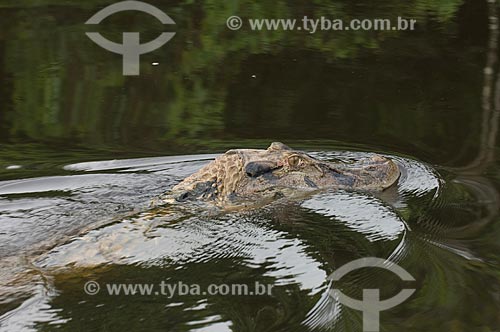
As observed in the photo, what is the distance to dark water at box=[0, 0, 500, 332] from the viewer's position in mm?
4133

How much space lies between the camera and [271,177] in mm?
5742

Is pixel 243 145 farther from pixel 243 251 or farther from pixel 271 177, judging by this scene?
pixel 243 251

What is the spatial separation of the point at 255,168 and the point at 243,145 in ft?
2.99

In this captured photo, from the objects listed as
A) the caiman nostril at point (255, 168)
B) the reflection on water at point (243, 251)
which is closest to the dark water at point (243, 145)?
the reflection on water at point (243, 251)

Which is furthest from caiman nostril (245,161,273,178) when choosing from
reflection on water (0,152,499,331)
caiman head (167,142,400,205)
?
reflection on water (0,152,499,331)

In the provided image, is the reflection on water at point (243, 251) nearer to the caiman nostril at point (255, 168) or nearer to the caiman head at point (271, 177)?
the caiman head at point (271, 177)

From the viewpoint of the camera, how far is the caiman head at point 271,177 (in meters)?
5.63

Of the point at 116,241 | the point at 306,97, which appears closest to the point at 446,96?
the point at 306,97

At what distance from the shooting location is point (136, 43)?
9398 millimetres

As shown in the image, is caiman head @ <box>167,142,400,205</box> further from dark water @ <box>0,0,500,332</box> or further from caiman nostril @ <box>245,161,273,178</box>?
dark water @ <box>0,0,500,332</box>

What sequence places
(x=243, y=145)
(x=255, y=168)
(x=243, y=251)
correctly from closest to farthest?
1. (x=243, y=251)
2. (x=255, y=168)
3. (x=243, y=145)

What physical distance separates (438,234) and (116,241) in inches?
74.3

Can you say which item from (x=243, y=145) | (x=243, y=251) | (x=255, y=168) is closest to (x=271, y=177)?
(x=255, y=168)

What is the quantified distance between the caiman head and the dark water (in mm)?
149
